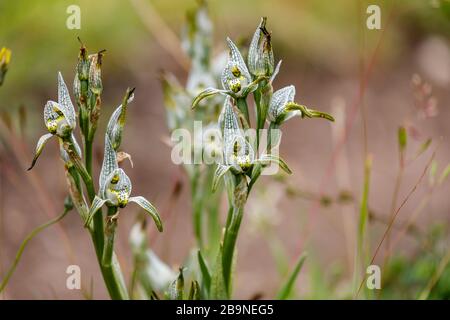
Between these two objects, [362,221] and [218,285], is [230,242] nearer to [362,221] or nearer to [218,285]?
[218,285]

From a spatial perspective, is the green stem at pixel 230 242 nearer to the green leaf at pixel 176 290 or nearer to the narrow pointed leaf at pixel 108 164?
the green leaf at pixel 176 290

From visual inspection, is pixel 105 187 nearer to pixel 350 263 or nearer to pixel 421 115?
pixel 421 115

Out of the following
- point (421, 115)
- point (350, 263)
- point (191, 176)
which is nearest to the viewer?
point (421, 115)

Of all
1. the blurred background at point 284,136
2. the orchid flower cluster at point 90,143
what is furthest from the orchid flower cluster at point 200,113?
the orchid flower cluster at point 90,143

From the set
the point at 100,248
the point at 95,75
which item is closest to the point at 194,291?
the point at 100,248

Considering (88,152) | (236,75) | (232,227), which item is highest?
(236,75)
